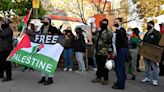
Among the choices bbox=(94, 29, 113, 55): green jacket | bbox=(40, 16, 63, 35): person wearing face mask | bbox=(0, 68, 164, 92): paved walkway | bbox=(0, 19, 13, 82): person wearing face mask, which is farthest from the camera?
bbox=(0, 19, 13, 82): person wearing face mask

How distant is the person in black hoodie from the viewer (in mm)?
13211

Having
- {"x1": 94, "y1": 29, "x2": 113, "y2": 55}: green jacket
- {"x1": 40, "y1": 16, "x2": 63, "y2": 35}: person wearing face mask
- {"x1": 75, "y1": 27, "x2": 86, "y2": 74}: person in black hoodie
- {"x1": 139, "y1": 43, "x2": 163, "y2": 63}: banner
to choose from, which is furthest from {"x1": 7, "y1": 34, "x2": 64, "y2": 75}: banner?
{"x1": 75, "y1": 27, "x2": 86, "y2": 74}: person in black hoodie

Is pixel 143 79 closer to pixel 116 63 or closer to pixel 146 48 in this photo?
pixel 146 48

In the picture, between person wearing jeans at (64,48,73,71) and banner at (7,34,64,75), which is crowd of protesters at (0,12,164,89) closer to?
banner at (7,34,64,75)

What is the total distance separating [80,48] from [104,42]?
2.65 m

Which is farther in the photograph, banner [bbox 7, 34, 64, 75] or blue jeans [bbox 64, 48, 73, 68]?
blue jeans [bbox 64, 48, 73, 68]

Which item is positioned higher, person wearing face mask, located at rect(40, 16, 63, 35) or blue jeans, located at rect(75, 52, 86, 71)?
person wearing face mask, located at rect(40, 16, 63, 35)

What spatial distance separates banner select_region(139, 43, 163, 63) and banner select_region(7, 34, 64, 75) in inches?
93.7

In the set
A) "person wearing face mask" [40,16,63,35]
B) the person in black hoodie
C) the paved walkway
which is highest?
"person wearing face mask" [40,16,63,35]

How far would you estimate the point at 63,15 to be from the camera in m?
31.5

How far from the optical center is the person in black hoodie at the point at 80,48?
13.2 m

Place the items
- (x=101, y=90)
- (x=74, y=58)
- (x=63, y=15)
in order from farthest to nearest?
1. (x=63, y=15)
2. (x=74, y=58)
3. (x=101, y=90)

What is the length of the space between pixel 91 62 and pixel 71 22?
17.9 m

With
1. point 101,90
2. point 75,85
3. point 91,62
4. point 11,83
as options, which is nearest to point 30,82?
point 11,83
